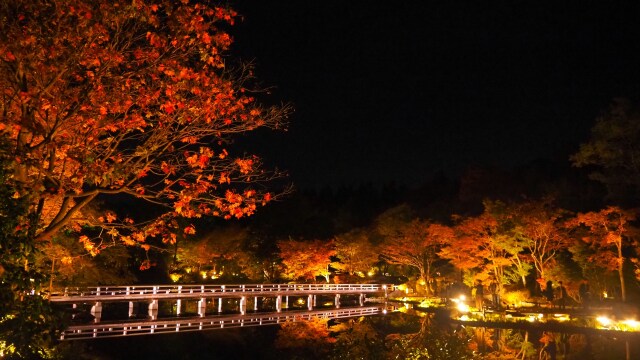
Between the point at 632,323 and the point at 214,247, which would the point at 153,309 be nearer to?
the point at 214,247

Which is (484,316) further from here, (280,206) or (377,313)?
(280,206)

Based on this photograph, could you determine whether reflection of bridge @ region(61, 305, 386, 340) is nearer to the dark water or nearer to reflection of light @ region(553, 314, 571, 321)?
the dark water

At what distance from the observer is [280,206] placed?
145 ft

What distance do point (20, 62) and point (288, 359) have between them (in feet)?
42.2

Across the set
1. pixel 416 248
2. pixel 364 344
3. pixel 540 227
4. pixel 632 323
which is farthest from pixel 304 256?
pixel 632 323

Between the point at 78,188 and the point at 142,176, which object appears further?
the point at 142,176

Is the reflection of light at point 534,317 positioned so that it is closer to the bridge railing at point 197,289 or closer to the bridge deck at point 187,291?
the bridge deck at point 187,291

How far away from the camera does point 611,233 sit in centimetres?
1948

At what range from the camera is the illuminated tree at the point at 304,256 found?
37.5m

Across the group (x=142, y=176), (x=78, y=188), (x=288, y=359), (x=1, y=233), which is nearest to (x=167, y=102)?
(x=142, y=176)

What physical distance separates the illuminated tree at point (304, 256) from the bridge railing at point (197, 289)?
302 cm

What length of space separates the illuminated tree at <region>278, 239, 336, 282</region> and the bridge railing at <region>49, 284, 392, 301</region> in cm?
302

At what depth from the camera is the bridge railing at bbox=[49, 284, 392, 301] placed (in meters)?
23.2

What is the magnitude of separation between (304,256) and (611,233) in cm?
2178
